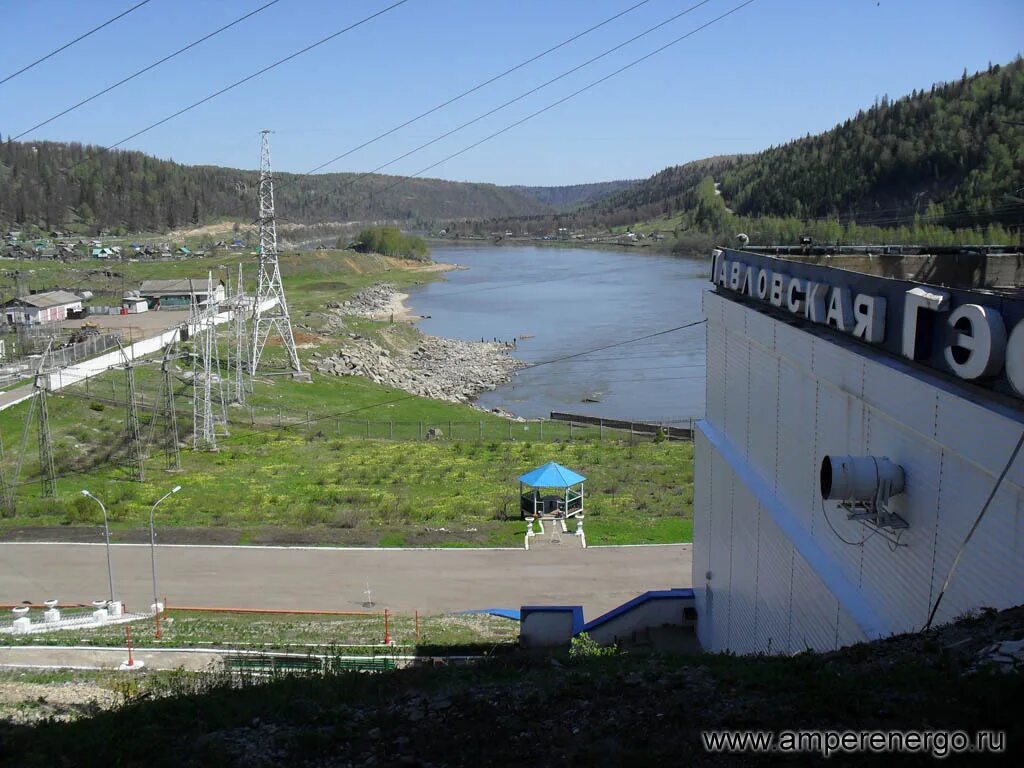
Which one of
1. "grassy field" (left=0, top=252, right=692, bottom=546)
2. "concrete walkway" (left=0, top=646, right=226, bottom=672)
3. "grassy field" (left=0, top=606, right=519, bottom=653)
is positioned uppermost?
"concrete walkway" (left=0, top=646, right=226, bottom=672)

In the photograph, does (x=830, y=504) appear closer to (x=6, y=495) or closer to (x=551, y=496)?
(x=551, y=496)

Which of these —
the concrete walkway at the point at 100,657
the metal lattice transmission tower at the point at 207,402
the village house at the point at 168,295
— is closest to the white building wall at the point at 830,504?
the concrete walkway at the point at 100,657

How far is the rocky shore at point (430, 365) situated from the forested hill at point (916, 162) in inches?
1115

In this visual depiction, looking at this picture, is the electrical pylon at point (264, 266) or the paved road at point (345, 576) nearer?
the paved road at point (345, 576)

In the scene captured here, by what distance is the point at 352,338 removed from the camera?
1909 inches

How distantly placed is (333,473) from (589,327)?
3697cm

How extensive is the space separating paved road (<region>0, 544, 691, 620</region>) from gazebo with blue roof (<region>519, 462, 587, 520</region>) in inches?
82.0

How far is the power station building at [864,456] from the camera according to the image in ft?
15.8

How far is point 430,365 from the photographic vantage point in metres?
48.7

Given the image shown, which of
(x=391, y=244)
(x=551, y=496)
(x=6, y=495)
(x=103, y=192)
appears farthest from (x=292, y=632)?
(x=103, y=192)

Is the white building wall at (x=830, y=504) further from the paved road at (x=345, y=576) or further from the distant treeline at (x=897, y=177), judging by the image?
the distant treeline at (x=897, y=177)

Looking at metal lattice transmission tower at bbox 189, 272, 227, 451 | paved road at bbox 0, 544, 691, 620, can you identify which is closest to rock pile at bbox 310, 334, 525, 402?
metal lattice transmission tower at bbox 189, 272, 227, 451

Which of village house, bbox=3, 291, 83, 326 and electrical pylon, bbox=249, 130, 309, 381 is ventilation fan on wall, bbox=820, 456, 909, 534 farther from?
village house, bbox=3, 291, 83, 326

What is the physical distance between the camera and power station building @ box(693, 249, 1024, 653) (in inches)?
190
